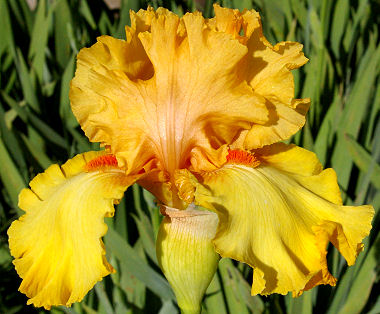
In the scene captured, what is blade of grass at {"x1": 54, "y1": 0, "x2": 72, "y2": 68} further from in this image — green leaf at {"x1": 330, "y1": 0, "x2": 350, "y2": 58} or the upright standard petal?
the upright standard petal

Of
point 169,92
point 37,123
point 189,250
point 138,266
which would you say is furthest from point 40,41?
point 189,250

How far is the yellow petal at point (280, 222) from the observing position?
76cm

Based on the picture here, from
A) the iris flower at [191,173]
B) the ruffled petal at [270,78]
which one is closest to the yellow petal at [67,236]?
the iris flower at [191,173]

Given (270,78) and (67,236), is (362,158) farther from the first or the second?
(67,236)

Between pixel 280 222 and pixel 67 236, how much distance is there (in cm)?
33

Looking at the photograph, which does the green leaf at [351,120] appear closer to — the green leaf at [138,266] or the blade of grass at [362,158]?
the blade of grass at [362,158]

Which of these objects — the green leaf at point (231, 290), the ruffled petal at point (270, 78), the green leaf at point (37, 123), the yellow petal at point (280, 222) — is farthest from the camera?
the green leaf at point (37, 123)

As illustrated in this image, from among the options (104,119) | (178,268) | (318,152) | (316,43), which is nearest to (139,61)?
(104,119)

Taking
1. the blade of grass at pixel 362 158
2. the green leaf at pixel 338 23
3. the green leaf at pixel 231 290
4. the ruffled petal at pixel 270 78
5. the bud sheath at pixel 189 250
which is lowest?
the green leaf at pixel 231 290

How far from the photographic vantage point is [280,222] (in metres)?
0.80

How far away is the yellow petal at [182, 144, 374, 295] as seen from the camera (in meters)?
0.76

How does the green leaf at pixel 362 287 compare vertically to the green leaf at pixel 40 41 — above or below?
below

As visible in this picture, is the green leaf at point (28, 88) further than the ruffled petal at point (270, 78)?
Yes

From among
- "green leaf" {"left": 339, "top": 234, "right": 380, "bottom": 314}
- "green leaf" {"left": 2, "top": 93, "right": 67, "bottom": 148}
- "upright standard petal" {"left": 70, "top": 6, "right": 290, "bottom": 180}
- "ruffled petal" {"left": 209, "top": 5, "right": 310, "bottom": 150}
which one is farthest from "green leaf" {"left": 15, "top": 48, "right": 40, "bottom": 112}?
"green leaf" {"left": 339, "top": 234, "right": 380, "bottom": 314}
